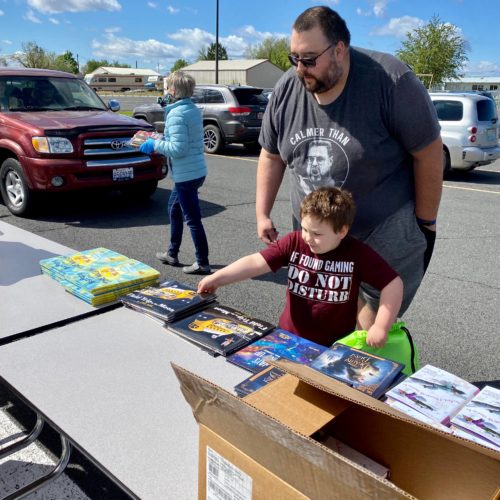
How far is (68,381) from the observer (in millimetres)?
1637

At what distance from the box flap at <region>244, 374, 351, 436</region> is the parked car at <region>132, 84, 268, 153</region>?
1171 centimetres

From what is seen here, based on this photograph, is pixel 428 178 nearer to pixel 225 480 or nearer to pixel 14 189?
pixel 225 480

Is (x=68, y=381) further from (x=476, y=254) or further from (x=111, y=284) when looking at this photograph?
(x=476, y=254)

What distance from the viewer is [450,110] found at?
409 inches

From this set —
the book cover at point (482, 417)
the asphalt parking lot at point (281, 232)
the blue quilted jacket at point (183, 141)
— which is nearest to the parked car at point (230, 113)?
the asphalt parking lot at point (281, 232)

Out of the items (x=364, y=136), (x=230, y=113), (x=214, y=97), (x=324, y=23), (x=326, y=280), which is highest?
(x=214, y=97)

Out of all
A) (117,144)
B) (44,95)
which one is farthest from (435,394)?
(44,95)

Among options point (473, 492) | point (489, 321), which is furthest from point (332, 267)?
point (489, 321)

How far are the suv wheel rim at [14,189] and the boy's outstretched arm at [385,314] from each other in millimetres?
5601

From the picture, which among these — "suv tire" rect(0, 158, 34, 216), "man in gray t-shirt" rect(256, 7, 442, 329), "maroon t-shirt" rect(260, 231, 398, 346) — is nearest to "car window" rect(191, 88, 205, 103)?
"suv tire" rect(0, 158, 34, 216)

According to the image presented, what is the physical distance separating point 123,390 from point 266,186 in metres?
1.38

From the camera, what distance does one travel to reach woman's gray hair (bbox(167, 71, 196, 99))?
13.8 ft

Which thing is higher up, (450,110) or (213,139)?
(450,110)

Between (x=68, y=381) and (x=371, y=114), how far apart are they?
153cm
